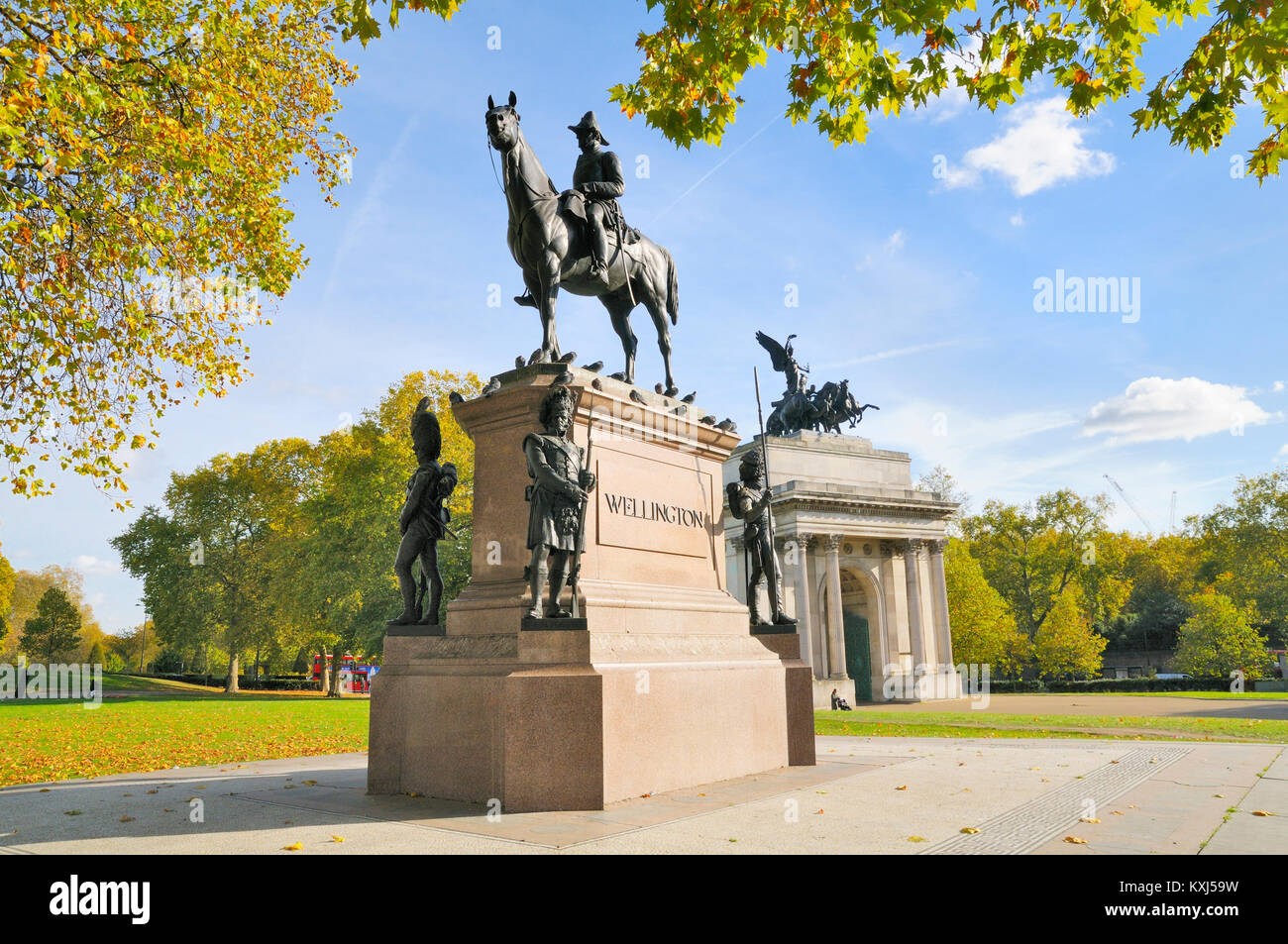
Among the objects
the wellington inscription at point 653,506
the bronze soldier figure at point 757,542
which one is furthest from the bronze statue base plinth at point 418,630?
the bronze soldier figure at point 757,542

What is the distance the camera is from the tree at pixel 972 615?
2283 inches

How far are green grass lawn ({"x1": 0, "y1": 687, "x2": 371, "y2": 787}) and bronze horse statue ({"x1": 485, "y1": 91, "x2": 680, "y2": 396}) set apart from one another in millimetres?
8994

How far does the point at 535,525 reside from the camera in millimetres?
7984

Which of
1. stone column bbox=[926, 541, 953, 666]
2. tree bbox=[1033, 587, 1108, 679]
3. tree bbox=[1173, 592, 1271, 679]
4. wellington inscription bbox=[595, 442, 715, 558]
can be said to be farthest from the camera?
tree bbox=[1033, 587, 1108, 679]

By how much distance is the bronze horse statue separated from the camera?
31.4 feet

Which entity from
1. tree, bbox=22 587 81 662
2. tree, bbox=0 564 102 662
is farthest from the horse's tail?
tree, bbox=0 564 102 662

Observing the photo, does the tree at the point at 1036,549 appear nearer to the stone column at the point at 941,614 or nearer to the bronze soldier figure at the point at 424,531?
the stone column at the point at 941,614

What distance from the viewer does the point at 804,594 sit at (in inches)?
1768

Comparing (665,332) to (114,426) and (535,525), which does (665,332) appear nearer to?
(535,525)

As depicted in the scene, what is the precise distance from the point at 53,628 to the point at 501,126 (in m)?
74.5
